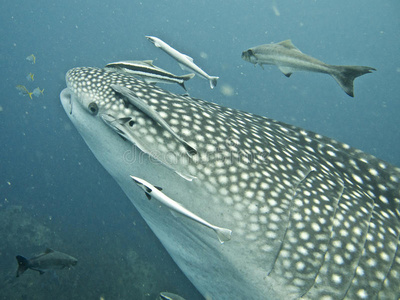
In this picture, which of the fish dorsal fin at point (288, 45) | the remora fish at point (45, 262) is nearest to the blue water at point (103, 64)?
the remora fish at point (45, 262)

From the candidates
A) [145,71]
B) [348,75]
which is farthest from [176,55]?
[348,75]

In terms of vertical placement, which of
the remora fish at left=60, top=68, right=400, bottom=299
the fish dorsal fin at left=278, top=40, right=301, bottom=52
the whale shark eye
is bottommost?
the remora fish at left=60, top=68, right=400, bottom=299

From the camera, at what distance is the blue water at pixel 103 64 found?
37.7 feet

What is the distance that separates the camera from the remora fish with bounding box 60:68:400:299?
2.29 m

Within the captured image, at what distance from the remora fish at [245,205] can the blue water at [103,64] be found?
340 inches

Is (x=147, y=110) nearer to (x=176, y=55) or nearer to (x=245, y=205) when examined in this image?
(x=245, y=205)

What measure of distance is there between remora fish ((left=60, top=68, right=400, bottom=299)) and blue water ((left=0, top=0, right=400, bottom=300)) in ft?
28.4

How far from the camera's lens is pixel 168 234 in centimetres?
288

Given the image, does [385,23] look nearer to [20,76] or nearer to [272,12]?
[272,12]

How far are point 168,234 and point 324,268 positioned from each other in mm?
1500

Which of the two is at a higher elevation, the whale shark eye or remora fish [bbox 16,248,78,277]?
the whale shark eye

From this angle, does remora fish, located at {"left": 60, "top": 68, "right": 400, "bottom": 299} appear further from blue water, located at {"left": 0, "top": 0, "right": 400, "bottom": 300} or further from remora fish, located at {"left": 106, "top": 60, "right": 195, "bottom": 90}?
blue water, located at {"left": 0, "top": 0, "right": 400, "bottom": 300}

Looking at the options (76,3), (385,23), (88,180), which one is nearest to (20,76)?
(76,3)

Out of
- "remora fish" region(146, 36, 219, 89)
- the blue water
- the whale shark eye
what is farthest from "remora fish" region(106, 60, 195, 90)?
the blue water
